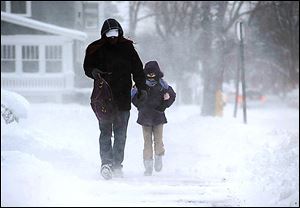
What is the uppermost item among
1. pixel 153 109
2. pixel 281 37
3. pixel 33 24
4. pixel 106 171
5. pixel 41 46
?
pixel 33 24

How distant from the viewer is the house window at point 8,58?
29789 mm

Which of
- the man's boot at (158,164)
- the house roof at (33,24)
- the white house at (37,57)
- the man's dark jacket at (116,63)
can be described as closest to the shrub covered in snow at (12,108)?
the man's boot at (158,164)

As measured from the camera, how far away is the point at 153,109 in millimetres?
5043

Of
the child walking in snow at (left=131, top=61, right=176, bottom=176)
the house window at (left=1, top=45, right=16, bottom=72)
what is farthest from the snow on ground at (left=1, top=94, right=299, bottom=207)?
the house window at (left=1, top=45, right=16, bottom=72)

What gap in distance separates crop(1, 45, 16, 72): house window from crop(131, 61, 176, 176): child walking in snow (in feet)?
80.6

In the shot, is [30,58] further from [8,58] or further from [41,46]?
[8,58]

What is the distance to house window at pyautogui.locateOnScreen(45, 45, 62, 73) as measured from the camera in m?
29.7

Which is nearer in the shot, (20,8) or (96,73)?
(96,73)

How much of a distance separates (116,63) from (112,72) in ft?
0.19

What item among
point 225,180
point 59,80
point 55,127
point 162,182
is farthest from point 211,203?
point 59,80

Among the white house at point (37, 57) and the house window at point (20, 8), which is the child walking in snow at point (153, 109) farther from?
the house window at point (20, 8)

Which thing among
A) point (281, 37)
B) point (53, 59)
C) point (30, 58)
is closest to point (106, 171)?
point (53, 59)

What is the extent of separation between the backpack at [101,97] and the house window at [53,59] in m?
26.0

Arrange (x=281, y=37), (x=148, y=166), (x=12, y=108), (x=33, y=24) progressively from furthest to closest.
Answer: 1. (x=281, y=37)
2. (x=33, y=24)
3. (x=12, y=108)
4. (x=148, y=166)
